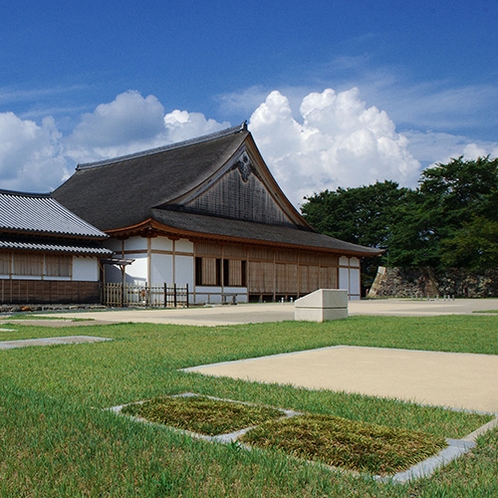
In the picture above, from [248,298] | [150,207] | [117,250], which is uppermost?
[150,207]

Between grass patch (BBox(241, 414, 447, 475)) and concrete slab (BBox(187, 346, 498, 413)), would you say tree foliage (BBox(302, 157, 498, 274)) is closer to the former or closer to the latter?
concrete slab (BBox(187, 346, 498, 413))

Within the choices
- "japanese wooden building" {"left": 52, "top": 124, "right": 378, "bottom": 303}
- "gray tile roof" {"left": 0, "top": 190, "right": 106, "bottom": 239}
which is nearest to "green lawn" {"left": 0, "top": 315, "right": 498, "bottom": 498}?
"gray tile roof" {"left": 0, "top": 190, "right": 106, "bottom": 239}

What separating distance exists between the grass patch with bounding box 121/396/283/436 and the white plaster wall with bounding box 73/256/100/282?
2148cm

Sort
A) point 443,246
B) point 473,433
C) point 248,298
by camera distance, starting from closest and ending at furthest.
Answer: point 473,433 → point 248,298 → point 443,246

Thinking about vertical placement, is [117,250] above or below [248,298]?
above

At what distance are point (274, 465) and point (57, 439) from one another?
1318 mm

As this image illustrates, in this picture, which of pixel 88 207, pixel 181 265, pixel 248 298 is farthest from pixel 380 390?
pixel 88 207

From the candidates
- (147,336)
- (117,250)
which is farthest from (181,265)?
(147,336)

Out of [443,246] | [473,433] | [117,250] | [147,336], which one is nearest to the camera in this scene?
[473,433]

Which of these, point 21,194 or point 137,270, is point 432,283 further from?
point 21,194

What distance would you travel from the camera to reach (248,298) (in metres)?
31.9

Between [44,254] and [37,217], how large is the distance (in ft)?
6.62

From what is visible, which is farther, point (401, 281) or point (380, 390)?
point (401, 281)

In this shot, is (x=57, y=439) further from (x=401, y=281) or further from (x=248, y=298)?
(x=401, y=281)
